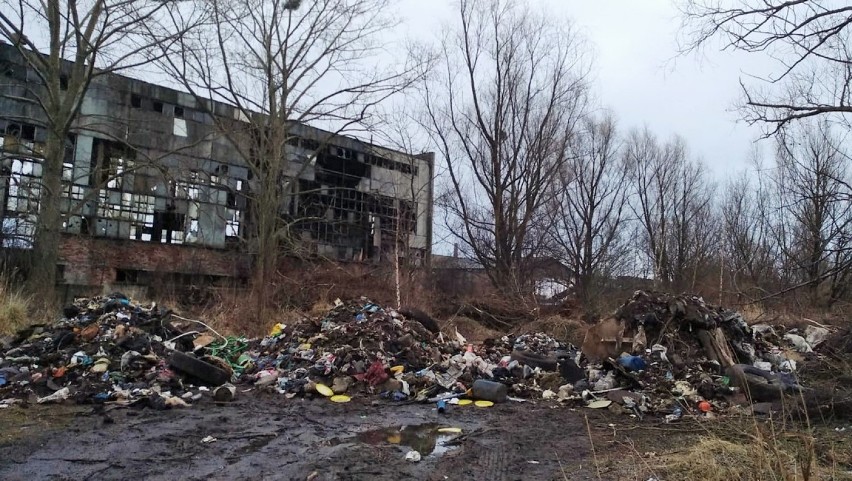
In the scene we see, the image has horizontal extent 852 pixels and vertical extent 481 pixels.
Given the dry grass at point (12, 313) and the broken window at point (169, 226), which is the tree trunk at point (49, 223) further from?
the broken window at point (169, 226)

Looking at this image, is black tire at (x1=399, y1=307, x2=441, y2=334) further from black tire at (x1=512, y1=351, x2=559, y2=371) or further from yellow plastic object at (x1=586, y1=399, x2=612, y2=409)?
yellow plastic object at (x1=586, y1=399, x2=612, y2=409)

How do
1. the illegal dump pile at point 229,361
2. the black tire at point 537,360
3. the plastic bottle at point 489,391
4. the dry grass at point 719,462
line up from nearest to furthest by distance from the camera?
the dry grass at point 719,462
the illegal dump pile at point 229,361
the plastic bottle at point 489,391
the black tire at point 537,360

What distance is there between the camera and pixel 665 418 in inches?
248

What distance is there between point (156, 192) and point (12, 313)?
48.5ft

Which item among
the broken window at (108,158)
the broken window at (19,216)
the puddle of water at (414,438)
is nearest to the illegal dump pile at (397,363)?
the puddle of water at (414,438)

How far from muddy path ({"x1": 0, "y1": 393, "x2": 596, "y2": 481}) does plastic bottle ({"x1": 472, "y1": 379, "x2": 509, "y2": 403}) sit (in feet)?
1.52

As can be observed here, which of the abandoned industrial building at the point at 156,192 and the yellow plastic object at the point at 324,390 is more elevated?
the abandoned industrial building at the point at 156,192

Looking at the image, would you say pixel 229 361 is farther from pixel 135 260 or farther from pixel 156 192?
pixel 156 192

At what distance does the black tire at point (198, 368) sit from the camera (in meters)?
7.80

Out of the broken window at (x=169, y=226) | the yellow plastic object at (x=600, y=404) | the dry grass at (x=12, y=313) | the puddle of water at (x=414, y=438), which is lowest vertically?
the puddle of water at (x=414, y=438)

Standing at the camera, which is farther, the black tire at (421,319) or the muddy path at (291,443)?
the black tire at (421,319)

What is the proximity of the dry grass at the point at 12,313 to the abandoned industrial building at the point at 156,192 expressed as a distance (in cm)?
803

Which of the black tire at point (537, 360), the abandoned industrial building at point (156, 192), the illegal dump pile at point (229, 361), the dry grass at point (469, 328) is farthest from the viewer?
the abandoned industrial building at point (156, 192)

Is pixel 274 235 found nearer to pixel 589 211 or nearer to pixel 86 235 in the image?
pixel 86 235
